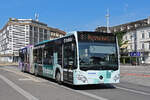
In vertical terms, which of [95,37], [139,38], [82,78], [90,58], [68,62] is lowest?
[82,78]

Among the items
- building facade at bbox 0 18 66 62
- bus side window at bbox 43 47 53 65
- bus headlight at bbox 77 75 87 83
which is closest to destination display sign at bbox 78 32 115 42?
bus headlight at bbox 77 75 87 83

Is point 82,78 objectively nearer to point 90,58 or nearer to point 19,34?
point 90,58

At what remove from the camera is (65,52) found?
40.4 feet

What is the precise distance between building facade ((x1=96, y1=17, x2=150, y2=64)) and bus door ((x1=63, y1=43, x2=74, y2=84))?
52166mm

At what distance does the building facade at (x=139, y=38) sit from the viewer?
66688mm

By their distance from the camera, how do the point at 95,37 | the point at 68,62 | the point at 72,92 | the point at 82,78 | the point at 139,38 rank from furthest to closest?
the point at 139,38 → the point at 68,62 → the point at 95,37 → the point at 82,78 → the point at 72,92

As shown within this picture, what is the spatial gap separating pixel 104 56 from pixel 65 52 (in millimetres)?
2362

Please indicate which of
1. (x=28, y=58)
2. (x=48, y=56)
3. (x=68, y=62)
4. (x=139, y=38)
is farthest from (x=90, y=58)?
(x=139, y=38)

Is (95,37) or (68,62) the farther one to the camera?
(68,62)

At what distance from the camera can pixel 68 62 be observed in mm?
11859

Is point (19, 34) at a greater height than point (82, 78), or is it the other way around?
point (19, 34)

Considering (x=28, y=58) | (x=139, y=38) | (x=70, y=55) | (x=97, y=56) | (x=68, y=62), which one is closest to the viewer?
(x=97, y=56)

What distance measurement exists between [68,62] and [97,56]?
175cm

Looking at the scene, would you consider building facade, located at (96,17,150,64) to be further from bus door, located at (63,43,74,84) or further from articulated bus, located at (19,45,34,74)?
bus door, located at (63,43,74,84)
